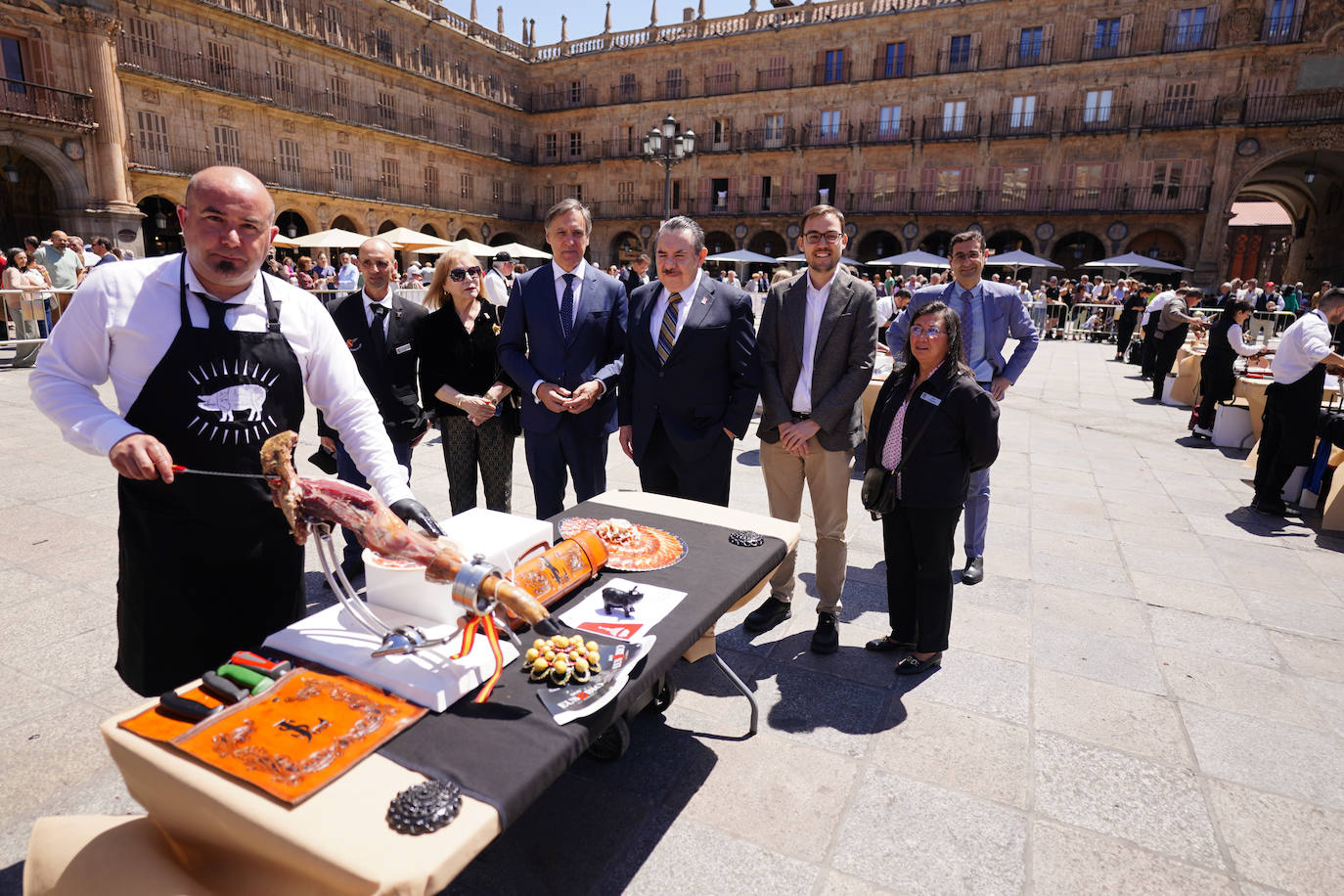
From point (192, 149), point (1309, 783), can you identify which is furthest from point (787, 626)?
point (192, 149)

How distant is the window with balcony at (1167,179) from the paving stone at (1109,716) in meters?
29.6

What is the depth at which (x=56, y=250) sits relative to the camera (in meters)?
11.7

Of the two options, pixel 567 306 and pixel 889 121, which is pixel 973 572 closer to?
pixel 567 306

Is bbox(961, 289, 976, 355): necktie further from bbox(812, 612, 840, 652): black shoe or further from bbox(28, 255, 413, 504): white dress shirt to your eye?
bbox(28, 255, 413, 504): white dress shirt

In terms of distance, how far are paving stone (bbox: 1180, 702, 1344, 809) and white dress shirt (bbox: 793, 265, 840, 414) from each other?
2077mm

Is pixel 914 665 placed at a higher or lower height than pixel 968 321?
lower

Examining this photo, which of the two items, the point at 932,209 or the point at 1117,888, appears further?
the point at 932,209

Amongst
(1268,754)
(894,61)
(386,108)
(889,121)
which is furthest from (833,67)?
(1268,754)

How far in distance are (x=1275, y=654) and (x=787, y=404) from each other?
2.75m

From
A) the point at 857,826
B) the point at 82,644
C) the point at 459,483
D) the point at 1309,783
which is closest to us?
the point at 857,826

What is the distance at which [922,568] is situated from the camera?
3.24m

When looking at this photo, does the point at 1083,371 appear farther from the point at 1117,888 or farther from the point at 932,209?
the point at 932,209

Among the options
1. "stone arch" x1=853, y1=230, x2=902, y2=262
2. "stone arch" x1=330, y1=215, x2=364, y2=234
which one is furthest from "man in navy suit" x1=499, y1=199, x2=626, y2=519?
"stone arch" x1=853, y1=230, x2=902, y2=262

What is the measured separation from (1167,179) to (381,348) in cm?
3076
